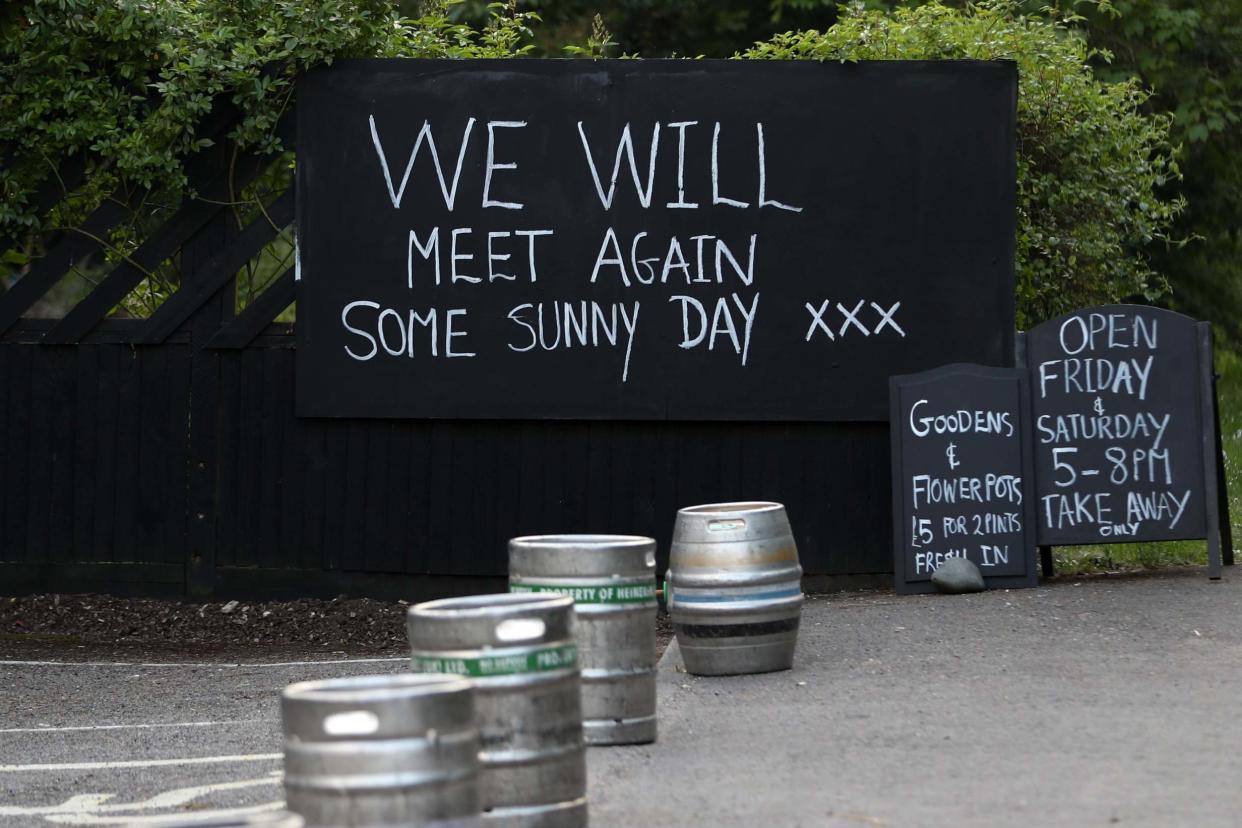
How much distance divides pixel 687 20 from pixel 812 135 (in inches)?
570

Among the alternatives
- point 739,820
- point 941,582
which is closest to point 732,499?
point 941,582

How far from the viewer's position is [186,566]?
10047mm

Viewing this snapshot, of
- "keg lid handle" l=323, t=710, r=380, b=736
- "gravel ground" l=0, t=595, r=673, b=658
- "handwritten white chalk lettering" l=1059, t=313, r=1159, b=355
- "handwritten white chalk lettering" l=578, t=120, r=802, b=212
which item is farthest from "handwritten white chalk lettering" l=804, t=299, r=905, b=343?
"keg lid handle" l=323, t=710, r=380, b=736

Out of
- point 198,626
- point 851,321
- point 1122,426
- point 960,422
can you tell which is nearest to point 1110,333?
point 1122,426

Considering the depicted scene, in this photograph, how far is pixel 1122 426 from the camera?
30.6 ft

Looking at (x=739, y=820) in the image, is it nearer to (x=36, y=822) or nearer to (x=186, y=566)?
(x=36, y=822)

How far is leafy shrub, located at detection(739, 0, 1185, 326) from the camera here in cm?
1025

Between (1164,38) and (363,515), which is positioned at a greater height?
(1164,38)

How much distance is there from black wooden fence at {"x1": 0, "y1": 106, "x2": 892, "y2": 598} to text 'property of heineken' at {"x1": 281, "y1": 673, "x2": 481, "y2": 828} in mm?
6094

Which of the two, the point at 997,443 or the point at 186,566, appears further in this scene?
the point at 186,566

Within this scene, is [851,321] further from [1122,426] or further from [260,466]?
[260,466]

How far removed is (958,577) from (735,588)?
2.45 m

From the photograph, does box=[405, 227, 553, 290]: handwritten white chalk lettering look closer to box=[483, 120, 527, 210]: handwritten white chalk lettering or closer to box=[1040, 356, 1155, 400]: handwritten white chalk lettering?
box=[483, 120, 527, 210]: handwritten white chalk lettering

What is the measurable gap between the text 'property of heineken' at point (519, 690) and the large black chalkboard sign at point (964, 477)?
4.75 metres
